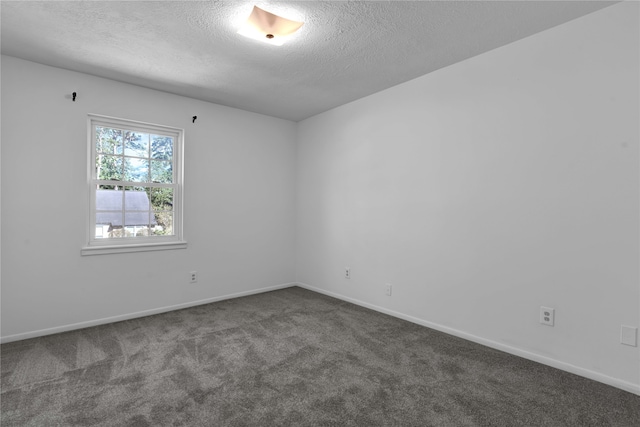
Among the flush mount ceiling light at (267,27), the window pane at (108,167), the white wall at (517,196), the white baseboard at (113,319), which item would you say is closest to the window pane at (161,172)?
Answer: the window pane at (108,167)

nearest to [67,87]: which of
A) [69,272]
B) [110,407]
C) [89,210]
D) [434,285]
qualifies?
[89,210]

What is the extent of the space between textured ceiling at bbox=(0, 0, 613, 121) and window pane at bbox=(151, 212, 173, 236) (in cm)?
147

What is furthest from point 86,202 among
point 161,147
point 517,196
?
point 517,196

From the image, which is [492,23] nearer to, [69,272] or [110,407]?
[110,407]

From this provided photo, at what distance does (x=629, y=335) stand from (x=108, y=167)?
4740 millimetres

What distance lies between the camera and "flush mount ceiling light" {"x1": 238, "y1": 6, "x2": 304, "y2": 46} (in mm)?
2254

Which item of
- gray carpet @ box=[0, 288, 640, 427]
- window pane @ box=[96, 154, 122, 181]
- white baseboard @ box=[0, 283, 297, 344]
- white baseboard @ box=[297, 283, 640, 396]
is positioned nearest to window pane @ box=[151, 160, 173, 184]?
window pane @ box=[96, 154, 122, 181]

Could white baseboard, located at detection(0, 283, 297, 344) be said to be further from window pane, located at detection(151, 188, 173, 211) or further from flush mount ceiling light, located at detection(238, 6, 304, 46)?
flush mount ceiling light, located at detection(238, 6, 304, 46)

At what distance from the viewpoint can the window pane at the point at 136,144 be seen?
12.0 ft

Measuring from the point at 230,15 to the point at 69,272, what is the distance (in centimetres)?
287

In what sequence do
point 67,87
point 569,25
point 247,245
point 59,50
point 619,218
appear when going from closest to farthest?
1. point 619,218
2. point 569,25
3. point 59,50
4. point 67,87
5. point 247,245

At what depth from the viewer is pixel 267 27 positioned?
2.33 m

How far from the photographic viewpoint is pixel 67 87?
3193 mm

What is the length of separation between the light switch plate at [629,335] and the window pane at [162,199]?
14.3 feet
